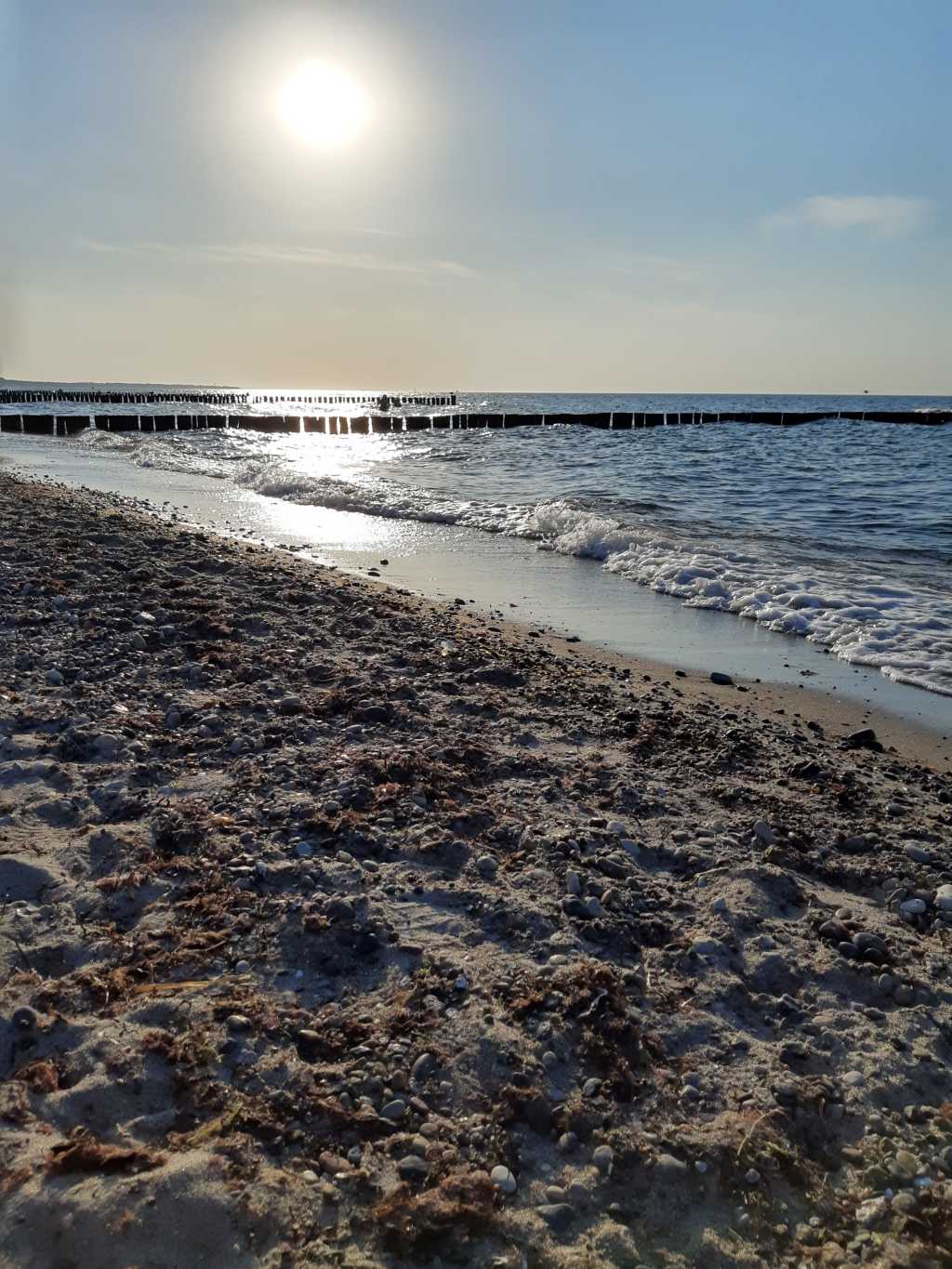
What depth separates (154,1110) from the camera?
2510 millimetres

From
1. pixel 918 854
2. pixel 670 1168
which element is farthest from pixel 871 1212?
pixel 918 854

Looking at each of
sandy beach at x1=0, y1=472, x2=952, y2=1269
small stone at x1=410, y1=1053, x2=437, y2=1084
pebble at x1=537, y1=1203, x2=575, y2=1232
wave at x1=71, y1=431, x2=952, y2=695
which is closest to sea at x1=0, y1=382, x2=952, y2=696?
wave at x1=71, y1=431, x2=952, y2=695

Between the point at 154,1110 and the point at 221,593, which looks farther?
the point at 221,593

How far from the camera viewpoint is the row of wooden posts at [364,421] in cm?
4547

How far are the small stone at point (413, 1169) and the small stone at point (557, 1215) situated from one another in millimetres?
313

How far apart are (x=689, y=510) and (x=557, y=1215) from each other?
53.1ft

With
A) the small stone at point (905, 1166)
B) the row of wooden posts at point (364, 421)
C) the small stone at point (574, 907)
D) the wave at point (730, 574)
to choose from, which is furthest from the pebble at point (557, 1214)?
the row of wooden posts at point (364, 421)

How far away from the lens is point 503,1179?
237 centimetres

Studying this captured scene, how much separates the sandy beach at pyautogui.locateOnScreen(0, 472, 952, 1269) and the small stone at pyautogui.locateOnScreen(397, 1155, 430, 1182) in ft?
0.05

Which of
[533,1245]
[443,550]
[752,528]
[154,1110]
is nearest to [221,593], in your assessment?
[443,550]

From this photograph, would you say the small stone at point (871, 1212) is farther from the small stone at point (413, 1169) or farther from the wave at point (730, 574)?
the wave at point (730, 574)

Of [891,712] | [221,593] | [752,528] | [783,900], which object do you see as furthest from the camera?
[752,528]

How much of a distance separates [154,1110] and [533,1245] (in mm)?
1113

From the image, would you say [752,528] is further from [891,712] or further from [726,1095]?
[726,1095]
